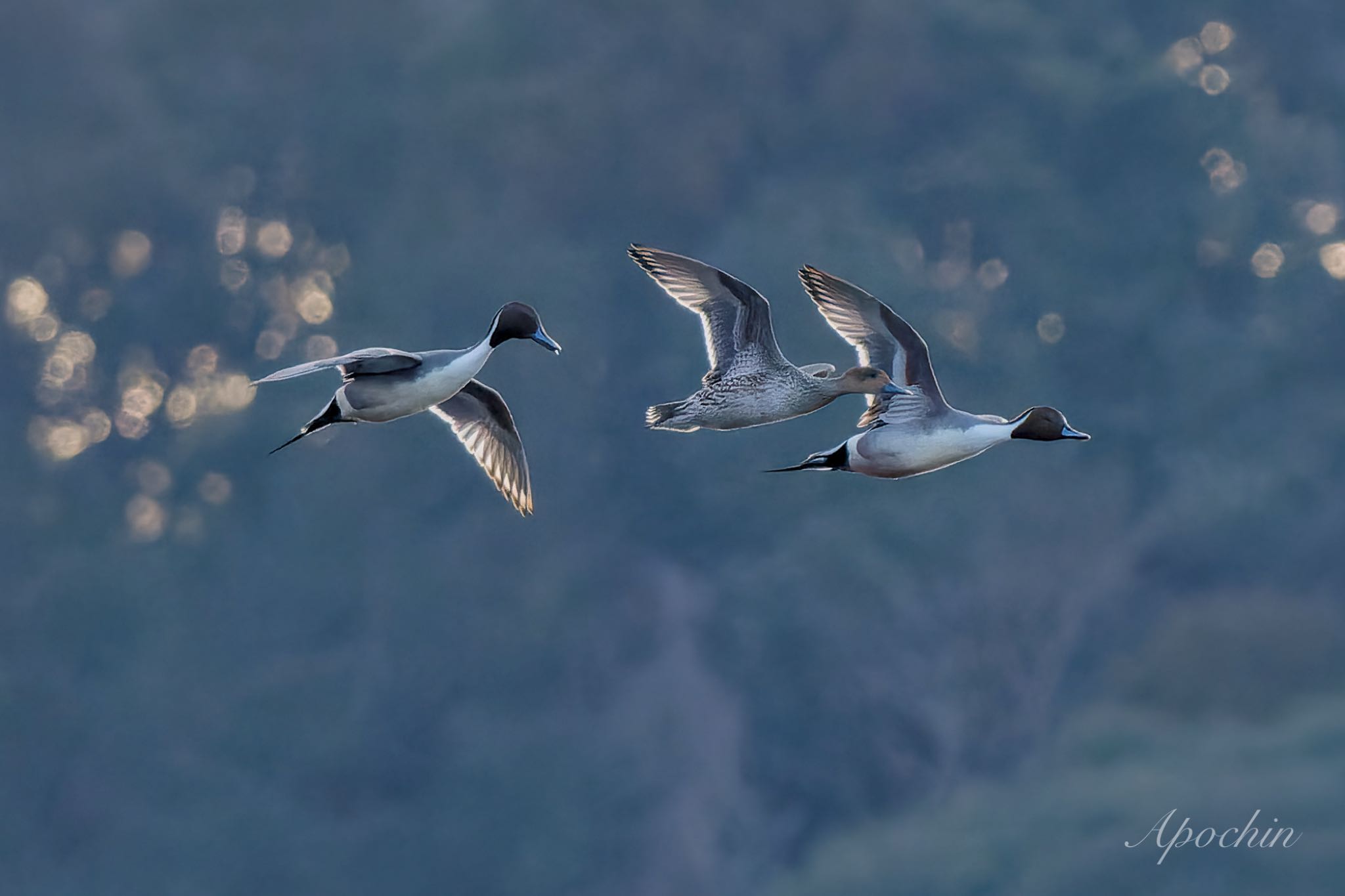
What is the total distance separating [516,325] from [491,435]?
9.93 ft

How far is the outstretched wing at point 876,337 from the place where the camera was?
1973 cm

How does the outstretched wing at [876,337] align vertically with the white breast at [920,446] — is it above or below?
above

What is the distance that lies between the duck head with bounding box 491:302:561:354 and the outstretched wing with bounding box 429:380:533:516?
2382mm

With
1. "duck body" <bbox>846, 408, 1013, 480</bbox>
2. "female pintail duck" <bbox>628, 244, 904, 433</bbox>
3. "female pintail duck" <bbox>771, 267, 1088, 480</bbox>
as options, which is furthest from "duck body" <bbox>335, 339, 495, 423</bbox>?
"duck body" <bbox>846, 408, 1013, 480</bbox>

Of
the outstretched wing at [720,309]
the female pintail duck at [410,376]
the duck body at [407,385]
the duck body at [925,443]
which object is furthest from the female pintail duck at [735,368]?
the duck body at [407,385]

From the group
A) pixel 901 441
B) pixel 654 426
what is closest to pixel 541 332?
pixel 654 426

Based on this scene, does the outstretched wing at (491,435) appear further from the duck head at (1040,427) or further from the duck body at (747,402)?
the duck head at (1040,427)

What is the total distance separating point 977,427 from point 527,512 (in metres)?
5.58

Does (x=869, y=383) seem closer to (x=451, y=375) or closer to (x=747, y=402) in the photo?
(x=747, y=402)

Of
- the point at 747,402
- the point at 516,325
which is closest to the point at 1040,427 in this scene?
Answer: the point at 747,402

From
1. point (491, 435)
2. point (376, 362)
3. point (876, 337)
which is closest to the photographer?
point (376, 362)

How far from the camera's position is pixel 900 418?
1961cm

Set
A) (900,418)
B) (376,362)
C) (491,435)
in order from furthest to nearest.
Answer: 1. (491,435)
2. (900,418)
3. (376,362)

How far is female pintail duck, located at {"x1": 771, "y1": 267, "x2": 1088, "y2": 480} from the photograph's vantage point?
63.3ft
